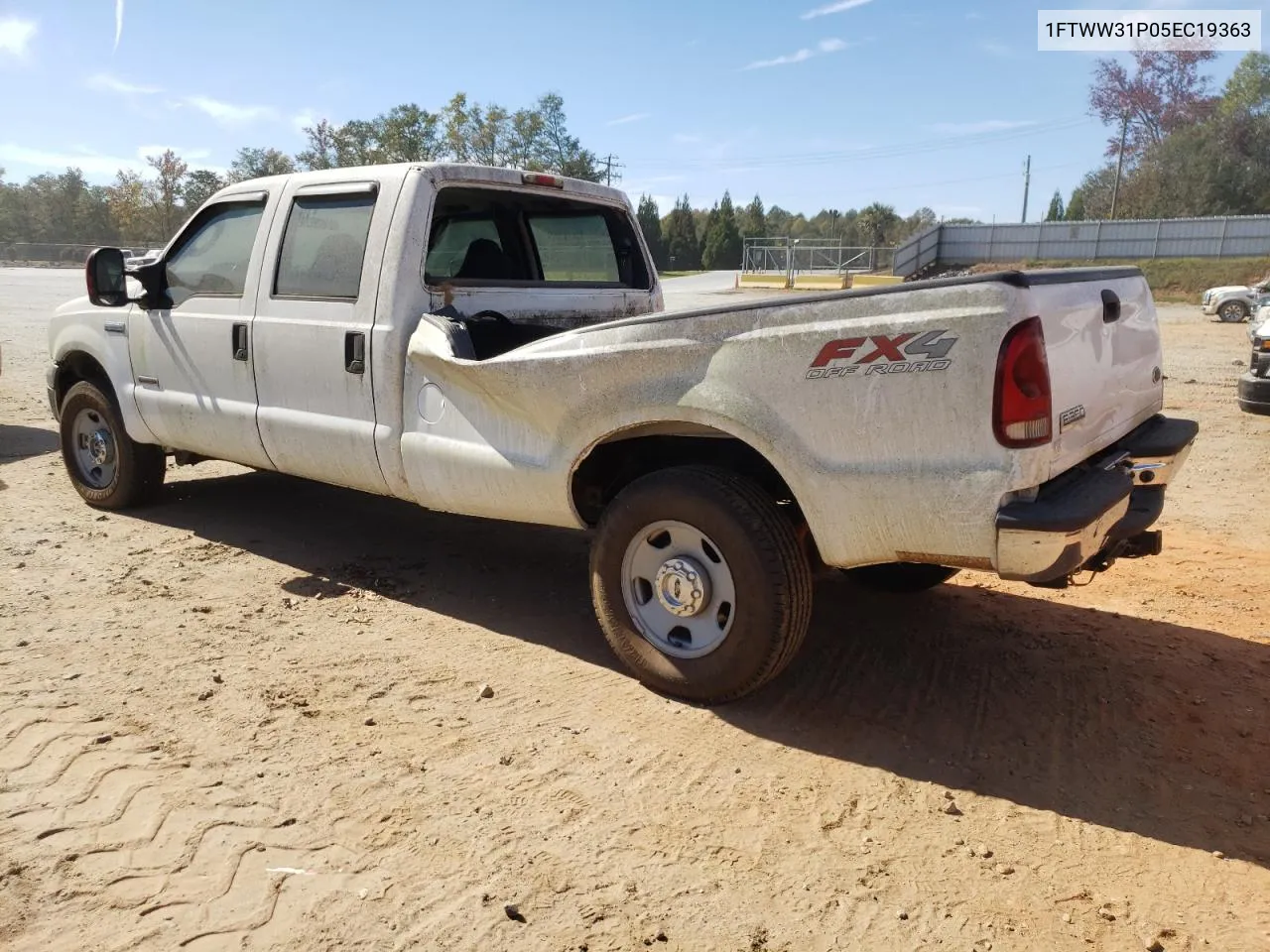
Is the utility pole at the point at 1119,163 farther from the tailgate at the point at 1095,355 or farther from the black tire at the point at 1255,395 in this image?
the tailgate at the point at 1095,355

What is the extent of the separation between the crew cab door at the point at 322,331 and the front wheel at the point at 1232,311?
86.2 feet

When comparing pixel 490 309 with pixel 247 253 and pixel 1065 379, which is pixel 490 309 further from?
pixel 1065 379

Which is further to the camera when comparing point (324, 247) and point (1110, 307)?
point (324, 247)

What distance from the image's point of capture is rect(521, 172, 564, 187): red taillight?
4.95 meters

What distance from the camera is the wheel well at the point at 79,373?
6.14 meters

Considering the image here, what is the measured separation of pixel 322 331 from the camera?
461 cm

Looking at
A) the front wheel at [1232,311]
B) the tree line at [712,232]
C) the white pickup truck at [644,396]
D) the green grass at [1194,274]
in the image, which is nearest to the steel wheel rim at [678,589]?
the white pickup truck at [644,396]

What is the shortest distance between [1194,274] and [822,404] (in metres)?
39.4

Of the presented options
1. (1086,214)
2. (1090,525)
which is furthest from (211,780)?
(1086,214)

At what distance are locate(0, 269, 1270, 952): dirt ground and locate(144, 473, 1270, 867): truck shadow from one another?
0.02m

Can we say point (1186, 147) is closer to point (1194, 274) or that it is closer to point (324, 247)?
point (1194, 274)

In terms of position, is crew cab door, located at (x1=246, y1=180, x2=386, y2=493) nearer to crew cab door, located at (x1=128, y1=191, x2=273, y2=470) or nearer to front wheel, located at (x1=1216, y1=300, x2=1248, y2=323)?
crew cab door, located at (x1=128, y1=191, x2=273, y2=470)

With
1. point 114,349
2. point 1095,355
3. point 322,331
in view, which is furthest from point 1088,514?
point 114,349

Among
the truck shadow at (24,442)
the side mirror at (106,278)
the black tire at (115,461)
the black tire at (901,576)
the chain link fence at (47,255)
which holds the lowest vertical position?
the black tire at (901,576)
